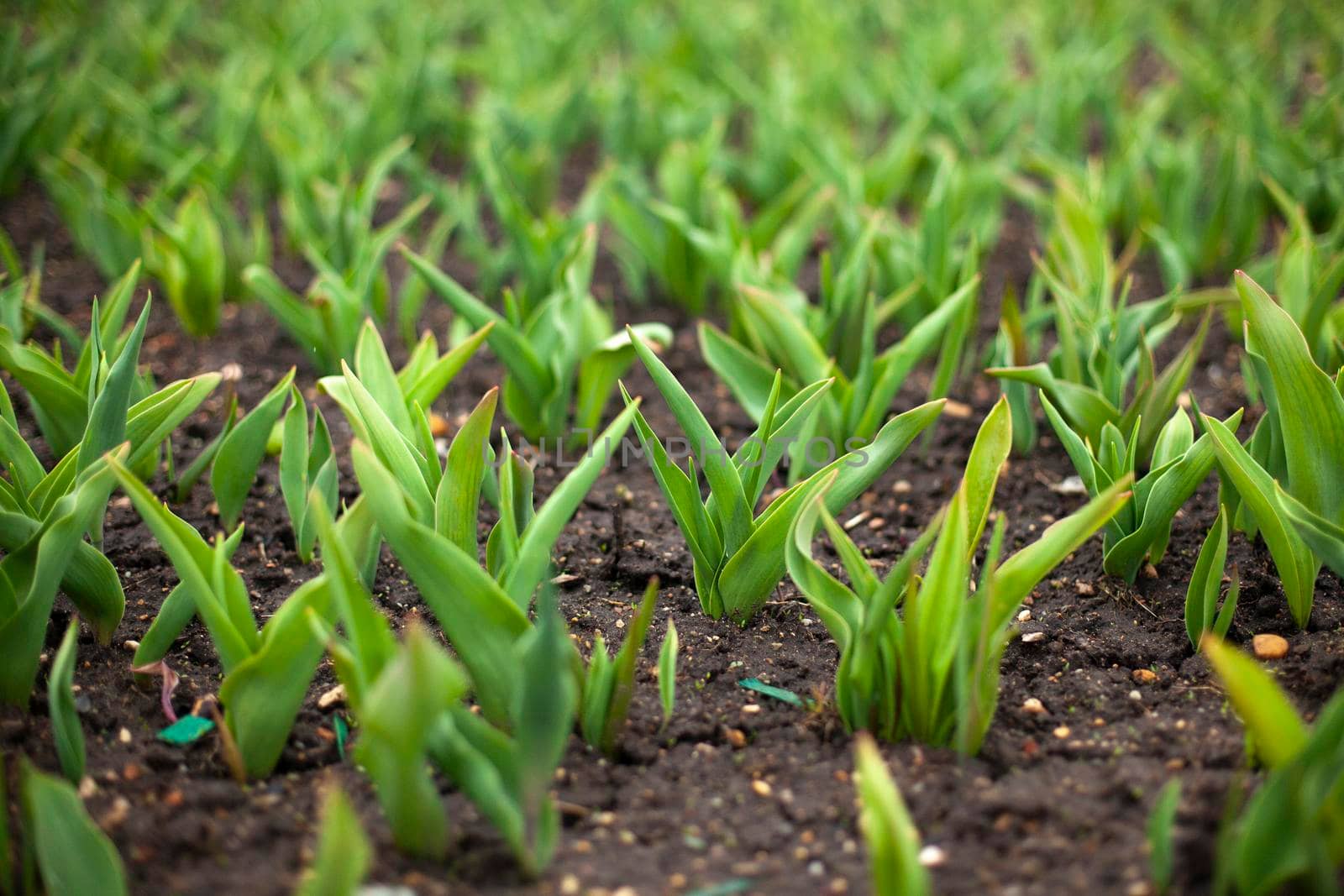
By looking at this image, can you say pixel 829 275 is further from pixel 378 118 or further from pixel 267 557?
pixel 378 118

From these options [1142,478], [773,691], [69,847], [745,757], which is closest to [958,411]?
[1142,478]

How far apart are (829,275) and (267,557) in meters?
1.21

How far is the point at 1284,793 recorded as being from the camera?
105cm

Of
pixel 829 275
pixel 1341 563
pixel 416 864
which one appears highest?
pixel 829 275

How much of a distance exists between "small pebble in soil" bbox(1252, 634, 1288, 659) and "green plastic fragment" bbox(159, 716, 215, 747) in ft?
4.76

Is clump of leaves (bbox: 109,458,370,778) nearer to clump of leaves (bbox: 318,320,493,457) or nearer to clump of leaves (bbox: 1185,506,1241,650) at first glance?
clump of leaves (bbox: 318,320,493,457)

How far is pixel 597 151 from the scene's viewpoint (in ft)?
14.1

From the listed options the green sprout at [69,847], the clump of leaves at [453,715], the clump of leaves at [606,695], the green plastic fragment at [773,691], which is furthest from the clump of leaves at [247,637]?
the green plastic fragment at [773,691]

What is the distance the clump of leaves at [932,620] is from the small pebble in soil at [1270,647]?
46cm

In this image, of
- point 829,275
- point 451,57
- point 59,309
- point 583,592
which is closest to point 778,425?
point 583,592

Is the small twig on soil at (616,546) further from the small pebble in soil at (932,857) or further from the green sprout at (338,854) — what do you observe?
the green sprout at (338,854)

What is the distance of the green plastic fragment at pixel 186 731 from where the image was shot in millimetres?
1433

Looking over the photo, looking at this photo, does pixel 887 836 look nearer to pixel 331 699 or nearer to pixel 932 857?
pixel 932 857

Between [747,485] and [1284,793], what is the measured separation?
2.60ft
